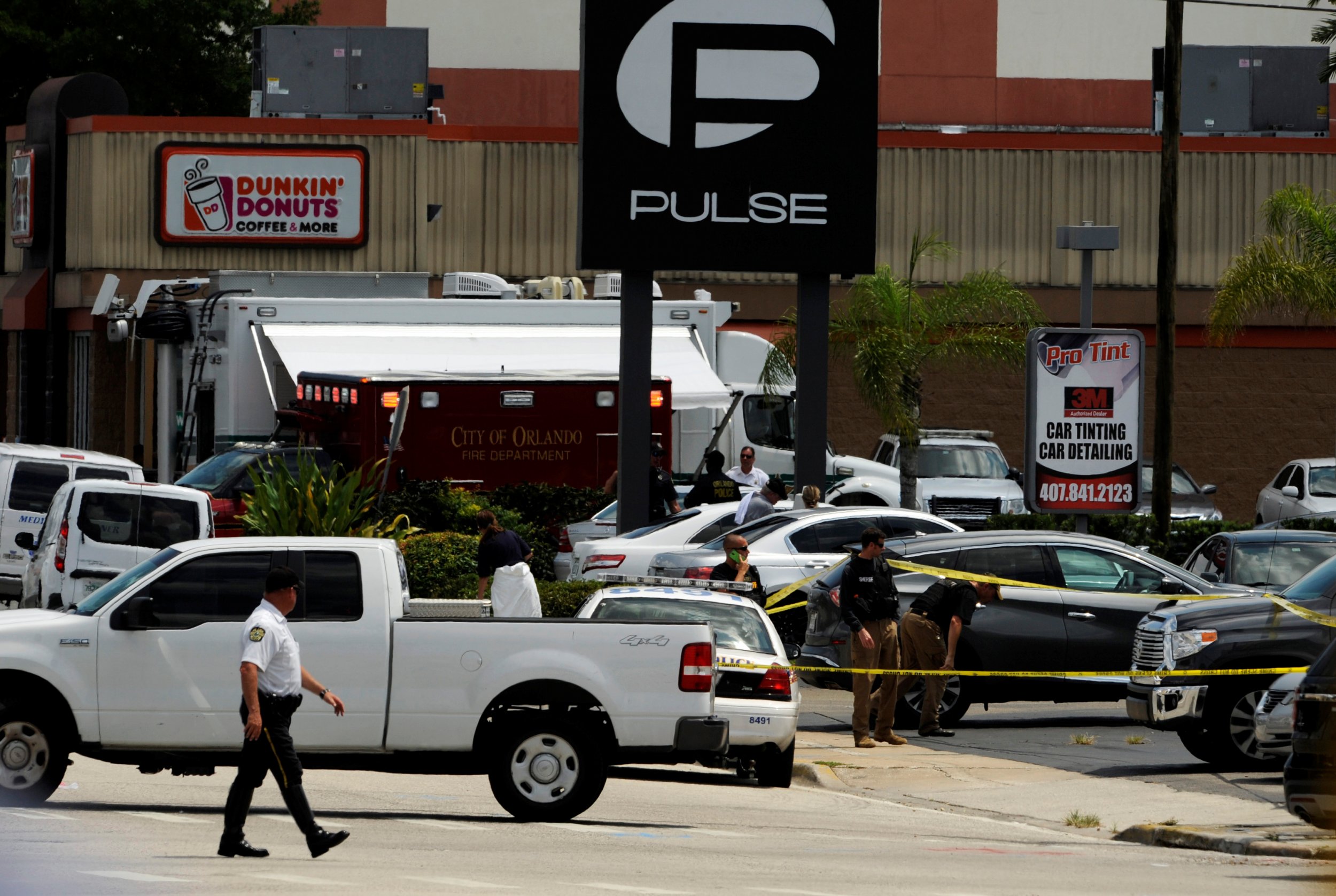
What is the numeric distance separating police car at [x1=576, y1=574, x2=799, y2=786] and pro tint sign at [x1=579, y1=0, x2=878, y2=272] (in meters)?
6.91

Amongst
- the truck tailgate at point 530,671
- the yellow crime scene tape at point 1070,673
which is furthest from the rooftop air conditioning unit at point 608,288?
the truck tailgate at point 530,671

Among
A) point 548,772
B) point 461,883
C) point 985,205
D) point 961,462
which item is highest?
point 985,205

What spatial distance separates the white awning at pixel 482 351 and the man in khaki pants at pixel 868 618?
964 centimetres

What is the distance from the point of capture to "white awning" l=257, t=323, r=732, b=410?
25094mm

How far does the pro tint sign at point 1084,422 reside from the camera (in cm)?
2081

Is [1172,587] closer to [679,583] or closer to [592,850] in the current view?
[679,583]

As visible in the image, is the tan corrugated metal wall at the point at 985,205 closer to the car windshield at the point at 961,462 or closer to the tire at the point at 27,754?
the car windshield at the point at 961,462

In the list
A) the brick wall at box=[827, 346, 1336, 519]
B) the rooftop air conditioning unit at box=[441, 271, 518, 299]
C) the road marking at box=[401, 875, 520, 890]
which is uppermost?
the rooftop air conditioning unit at box=[441, 271, 518, 299]

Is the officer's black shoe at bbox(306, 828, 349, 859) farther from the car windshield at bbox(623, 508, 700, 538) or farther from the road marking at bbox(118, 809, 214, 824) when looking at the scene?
the car windshield at bbox(623, 508, 700, 538)

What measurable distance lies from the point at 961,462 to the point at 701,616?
16357 mm

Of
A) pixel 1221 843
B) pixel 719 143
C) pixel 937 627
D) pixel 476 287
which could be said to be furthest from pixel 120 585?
pixel 476 287

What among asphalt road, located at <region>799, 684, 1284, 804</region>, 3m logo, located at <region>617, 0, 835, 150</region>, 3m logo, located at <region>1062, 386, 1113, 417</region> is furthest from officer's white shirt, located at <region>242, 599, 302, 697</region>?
3m logo, located at <region>1062, 386, 1113, 417</region>

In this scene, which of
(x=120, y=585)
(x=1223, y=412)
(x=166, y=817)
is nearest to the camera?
(x=166, y=817)

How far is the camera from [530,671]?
1160 centimetres
